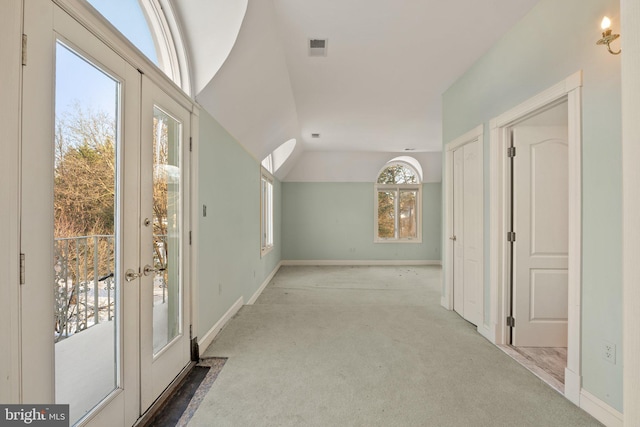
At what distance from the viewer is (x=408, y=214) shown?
757 cm

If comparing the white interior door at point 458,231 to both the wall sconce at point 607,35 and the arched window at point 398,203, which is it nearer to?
the wall sconce at point 607,35

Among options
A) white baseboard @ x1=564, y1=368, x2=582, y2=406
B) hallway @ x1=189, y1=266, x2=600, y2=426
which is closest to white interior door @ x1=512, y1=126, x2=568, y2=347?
hallway @ x1=189, y1=266, x2=600, y2=426

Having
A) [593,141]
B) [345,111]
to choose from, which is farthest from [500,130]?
[345,111]

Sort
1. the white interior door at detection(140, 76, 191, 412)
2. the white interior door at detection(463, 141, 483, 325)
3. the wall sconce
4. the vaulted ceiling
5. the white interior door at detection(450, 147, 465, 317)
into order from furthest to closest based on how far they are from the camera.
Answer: the white interior door at detection(450, 147, 465, 317)
the white interior door at detection(463, 141, 483, 325)
the vaulted ceiling
the white interior door at detection(140, 76, 191, 412)
the wall sconce

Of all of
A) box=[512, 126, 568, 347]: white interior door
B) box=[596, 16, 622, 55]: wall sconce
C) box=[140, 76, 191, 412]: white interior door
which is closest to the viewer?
box=[596, 16, 622, 55]: wall sconce

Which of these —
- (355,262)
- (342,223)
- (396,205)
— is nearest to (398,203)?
(396,205)

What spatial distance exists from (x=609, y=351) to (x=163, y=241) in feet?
9.21

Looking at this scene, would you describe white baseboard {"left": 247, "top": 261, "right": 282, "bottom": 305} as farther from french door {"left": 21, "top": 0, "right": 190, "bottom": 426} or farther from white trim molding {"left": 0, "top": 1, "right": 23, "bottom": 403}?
white trim molding {"left": 0, "top": 1, "right": 23, "bottom": 403}

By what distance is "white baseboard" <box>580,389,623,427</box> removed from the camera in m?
1.53

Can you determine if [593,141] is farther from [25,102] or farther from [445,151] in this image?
[25,102]

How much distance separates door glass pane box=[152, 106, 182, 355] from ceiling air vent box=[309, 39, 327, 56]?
1436 millimetres

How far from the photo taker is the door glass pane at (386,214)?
7508mm

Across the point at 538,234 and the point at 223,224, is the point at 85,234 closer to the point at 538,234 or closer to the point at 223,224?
the point at 223,224
